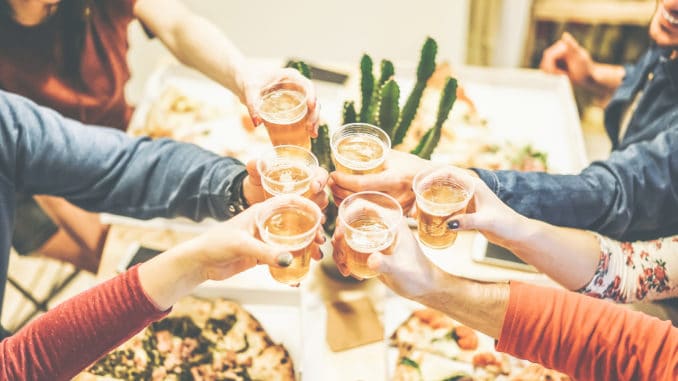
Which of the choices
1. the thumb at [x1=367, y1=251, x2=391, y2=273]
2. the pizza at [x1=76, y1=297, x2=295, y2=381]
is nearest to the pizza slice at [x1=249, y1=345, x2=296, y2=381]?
the pizza at [x1=76, y1=297, x2=295, y2=381]

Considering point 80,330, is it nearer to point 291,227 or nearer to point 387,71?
point 291,227

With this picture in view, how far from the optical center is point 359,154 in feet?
5.26

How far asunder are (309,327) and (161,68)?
1.51m

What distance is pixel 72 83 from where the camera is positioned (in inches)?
90.0

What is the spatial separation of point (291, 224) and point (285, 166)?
24cm

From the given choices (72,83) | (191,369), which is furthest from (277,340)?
(72,83)

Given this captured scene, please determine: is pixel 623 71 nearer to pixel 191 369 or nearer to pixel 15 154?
pixel 191 369

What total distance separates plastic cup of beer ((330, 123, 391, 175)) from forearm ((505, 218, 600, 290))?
391 millimetres

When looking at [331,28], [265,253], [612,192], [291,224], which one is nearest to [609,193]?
[612,192]

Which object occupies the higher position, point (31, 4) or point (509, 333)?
point (31, 4)

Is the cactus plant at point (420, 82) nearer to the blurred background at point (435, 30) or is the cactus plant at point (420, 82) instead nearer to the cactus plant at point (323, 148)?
the cactus plant at point (323, 148)

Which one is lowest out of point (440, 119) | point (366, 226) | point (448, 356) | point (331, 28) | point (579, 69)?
point (448, 356)

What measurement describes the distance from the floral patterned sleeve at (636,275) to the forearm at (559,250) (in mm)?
34

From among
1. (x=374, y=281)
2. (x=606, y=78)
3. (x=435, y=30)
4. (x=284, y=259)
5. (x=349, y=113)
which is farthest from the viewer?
(x=435, y=30)
